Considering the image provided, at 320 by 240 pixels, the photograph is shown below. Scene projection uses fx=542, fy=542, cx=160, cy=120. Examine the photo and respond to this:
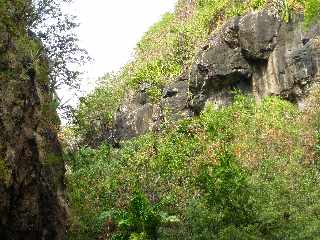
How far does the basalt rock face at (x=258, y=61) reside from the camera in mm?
26125

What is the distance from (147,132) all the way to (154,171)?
9.16 meters

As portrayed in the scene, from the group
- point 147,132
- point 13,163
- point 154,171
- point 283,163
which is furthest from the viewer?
point 147,132

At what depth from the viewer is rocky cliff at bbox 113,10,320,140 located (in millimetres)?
Result: 26250

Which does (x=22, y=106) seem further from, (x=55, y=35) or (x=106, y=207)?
(x=106, y=207)

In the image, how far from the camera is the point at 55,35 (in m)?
18.1

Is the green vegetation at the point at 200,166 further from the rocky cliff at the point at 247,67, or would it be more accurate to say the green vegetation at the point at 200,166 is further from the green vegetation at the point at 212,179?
the rocky cliff at the point at 247,67

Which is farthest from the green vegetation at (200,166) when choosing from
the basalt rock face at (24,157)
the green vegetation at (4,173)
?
the green vegetation at (4,173)

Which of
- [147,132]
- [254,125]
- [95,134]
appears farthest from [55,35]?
[95,134]

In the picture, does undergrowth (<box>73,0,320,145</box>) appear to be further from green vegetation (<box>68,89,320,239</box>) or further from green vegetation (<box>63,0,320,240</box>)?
green vegetation (<box>68,89,320,239</box>)

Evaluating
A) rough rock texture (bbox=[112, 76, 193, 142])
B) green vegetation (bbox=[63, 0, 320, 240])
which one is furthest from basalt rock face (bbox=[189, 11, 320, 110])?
rough rock texture (bbox=[112, 76, 193, 142])

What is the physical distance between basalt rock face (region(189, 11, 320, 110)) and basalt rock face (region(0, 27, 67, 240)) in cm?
1518

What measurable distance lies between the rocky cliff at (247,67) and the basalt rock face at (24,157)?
15190mm

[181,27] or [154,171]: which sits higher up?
[181,27]

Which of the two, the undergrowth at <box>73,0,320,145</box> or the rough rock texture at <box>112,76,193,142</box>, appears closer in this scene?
the rough rock texture at <box>112,76,193,142</box>
